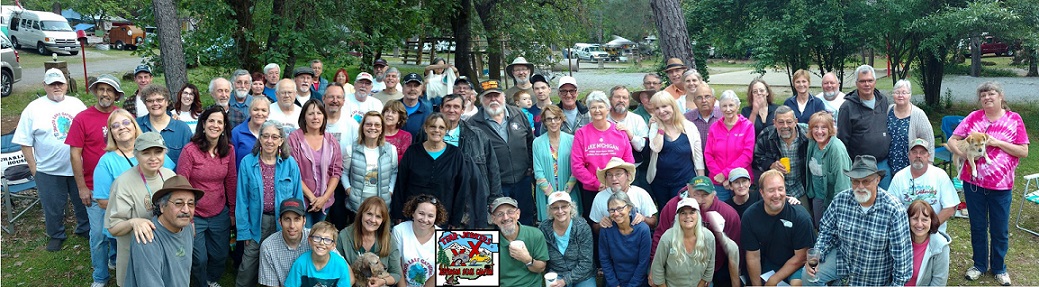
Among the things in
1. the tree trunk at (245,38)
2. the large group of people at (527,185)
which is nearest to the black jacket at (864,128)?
the large group of people at (527,185)

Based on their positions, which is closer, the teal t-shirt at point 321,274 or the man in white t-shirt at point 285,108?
the teal t-shirt at point 321,274

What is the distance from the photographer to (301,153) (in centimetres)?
594

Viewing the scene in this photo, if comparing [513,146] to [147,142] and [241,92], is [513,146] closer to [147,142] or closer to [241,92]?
[241,92]

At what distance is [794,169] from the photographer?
633 cm

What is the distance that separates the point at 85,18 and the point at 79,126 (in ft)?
124

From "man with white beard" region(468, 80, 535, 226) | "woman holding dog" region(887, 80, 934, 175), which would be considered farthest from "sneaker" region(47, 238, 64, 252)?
"woman holding dog" region(887, 80, 934, 175)

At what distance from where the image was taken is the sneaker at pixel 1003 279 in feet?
20.4

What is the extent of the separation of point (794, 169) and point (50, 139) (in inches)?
240

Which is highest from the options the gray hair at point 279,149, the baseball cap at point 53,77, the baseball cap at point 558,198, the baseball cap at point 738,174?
the baseball cap at point 53,77

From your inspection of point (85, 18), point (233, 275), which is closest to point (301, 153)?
point (233, 275)

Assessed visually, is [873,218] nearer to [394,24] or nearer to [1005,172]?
[1005,172]

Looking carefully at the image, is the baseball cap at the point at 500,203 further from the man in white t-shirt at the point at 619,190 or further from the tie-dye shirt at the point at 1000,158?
the tie-dye shirt at the point at 1000,158

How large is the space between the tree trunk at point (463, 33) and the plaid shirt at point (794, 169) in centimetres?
→ 974

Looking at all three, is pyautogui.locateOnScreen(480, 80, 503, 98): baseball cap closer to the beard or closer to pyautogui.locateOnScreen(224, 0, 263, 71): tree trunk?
the beard
